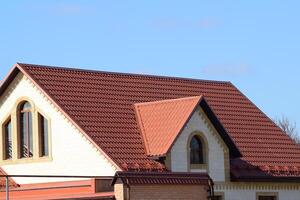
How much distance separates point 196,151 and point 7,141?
7.26m

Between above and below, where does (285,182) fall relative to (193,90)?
below

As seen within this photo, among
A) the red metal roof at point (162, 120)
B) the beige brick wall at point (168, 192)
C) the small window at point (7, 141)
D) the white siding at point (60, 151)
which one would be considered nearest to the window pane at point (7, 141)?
the small window at point (7, 141)

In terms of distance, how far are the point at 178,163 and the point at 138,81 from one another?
6254 millimetres

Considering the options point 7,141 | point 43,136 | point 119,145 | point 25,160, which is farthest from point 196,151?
point 7,141

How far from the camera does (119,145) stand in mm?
33000

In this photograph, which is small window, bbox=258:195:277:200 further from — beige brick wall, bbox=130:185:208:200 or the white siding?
the white siding

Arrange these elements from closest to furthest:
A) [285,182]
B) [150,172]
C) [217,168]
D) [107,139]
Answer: [150,172] → [107,139] → [217,168] → [285,182]

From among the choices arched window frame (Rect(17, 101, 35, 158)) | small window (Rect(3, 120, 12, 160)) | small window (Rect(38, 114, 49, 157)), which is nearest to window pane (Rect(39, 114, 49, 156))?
small window (Rect(38, 114, 49, 157))

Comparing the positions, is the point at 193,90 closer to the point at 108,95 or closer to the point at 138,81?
the point at 138,81

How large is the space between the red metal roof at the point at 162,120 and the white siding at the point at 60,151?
2073 millimetres

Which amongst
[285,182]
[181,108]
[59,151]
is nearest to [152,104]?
[181,108]

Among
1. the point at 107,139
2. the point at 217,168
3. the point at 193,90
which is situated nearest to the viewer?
the point at 107,139

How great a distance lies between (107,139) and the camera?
32875 mm

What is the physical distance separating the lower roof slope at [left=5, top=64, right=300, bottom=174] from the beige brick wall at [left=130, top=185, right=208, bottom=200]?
176cm
